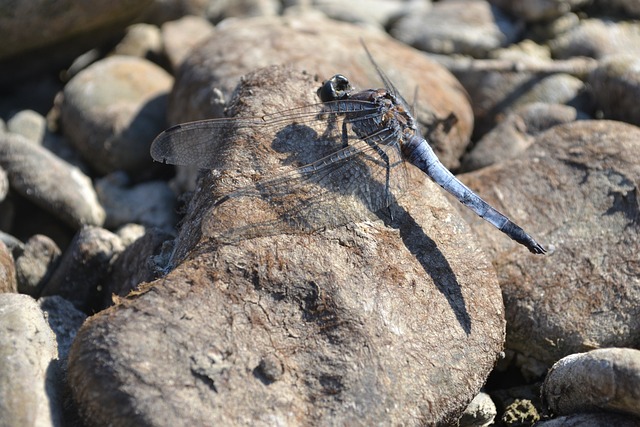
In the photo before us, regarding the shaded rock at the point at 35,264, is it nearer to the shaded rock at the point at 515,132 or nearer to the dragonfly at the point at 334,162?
the dragonfly at the point at 334,162

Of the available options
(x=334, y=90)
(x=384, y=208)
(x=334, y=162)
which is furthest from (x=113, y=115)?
(x=384, y=208)

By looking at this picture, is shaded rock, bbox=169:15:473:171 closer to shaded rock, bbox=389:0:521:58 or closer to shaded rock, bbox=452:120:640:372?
shaded rock, bbox=452:120:640:372

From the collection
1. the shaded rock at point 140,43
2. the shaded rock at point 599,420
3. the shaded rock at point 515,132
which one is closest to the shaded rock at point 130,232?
the shaded rock at point 140,43

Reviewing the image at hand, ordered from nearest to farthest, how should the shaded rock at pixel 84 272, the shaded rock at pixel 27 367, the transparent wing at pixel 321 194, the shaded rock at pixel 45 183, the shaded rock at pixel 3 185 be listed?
the shaded rock at pixel 27 367, the transparent wing at pixel 321 194, the shaded rock at pixel 84 272, the shaded rock at pixel 3 185, the shaded rock at pixel 45 183

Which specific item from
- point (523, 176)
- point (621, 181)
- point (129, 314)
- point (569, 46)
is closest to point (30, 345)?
point (129, 314)

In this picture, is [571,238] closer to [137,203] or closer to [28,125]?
[137,203]

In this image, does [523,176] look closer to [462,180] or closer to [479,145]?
[462,180]
